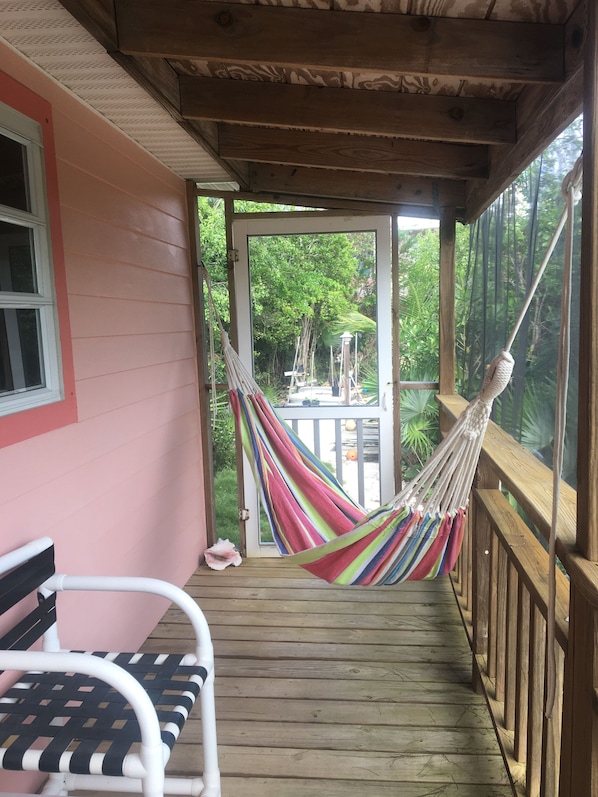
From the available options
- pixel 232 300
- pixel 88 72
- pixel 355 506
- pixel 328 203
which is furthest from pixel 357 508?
pixel 88 72

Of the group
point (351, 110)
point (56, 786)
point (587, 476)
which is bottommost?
point (56, 786)

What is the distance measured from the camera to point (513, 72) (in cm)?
147

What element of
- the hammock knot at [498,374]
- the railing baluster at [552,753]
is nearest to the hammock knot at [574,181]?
the hammock knot at [498,374]

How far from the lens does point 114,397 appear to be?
2.20 m

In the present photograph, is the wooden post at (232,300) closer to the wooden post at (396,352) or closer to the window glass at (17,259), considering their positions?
the wooden post at (396,352)

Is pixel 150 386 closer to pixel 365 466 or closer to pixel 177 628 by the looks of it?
pixel 177 628

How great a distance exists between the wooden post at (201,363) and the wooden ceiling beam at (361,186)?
0.42 metres

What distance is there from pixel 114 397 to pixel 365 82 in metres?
1.42

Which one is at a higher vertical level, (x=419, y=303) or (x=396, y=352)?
(x=419, y=303)

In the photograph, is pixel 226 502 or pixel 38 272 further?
pixel 226 502

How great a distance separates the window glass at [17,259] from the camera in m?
1.58

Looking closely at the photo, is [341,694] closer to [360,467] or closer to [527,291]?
[360,467]

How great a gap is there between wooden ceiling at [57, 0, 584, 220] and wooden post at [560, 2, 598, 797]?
0.52 meters

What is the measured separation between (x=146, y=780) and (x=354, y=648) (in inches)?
53.8
